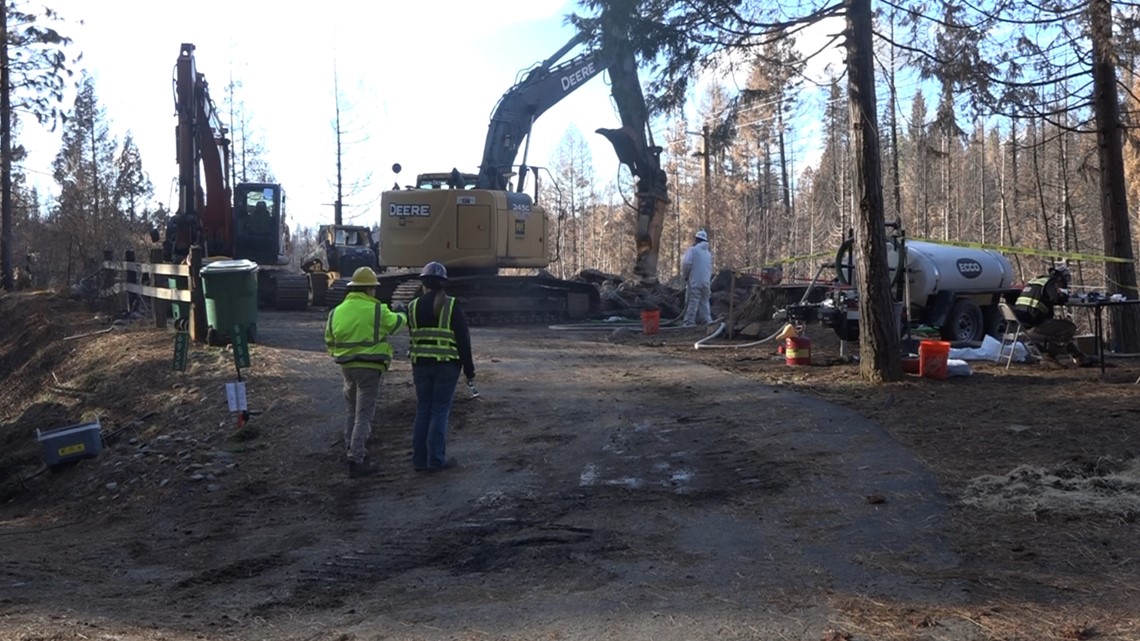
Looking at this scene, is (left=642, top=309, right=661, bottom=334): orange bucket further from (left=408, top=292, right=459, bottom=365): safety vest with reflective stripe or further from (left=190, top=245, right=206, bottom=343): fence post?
(left=408, top=292, right=459, bottom=365): safety vest with reflective stripe

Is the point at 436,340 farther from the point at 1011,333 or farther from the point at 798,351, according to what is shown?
the point at 1011,333

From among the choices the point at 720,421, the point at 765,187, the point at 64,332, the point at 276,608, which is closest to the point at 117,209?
the point at 64,332

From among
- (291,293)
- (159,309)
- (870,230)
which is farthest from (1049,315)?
(291,293)

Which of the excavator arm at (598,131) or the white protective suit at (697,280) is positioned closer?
the white protective suit at (697,280)

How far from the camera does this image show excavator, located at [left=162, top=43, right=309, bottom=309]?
67.8ft

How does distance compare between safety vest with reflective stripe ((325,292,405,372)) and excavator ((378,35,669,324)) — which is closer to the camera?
safety vest with reflective stripe ((325,292,405,372))

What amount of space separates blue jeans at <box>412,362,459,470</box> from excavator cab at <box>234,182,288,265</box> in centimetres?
1834

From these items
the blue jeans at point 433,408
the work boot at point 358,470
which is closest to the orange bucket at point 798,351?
the blue jeans at point 433,408

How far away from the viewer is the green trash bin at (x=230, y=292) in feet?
45.1

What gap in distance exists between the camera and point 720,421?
10758 millimetres

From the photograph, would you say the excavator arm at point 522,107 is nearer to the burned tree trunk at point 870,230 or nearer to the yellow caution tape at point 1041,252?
the yellow caution tape at point 1041,252

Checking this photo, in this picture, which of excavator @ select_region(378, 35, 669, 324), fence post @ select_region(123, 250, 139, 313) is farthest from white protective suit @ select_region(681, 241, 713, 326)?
fence post @ select_region(123, 250, 139, 313)

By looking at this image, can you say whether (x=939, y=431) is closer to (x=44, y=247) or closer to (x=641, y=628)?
(x=641, y=628)

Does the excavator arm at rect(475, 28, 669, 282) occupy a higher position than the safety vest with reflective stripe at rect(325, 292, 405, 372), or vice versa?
the excavator arm at rect(475, 28, 669, 282)
